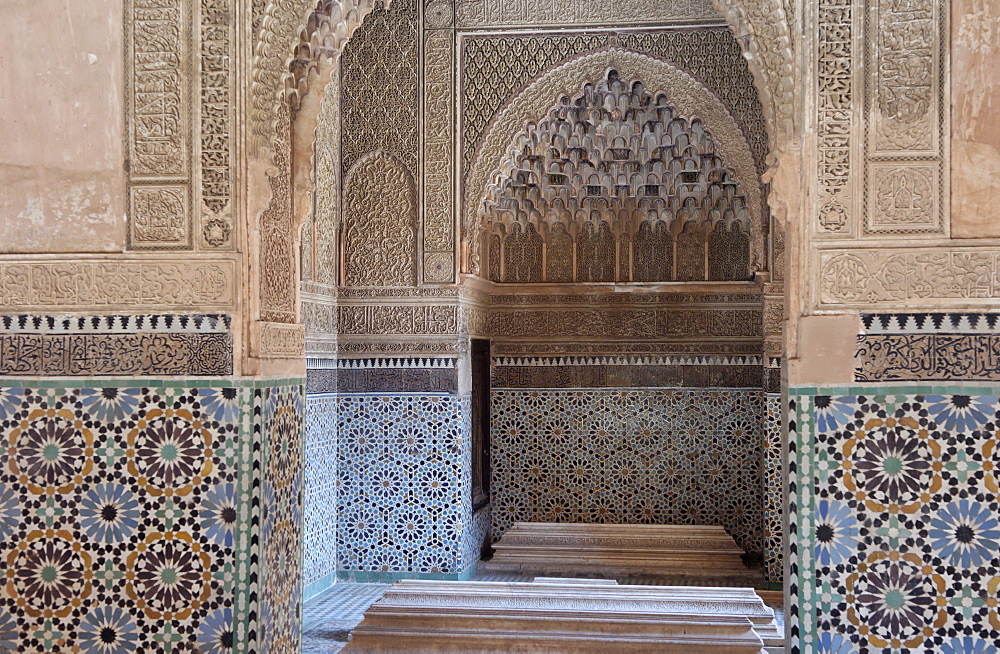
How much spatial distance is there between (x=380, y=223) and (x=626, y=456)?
7.19ft

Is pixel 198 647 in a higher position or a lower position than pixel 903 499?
lower

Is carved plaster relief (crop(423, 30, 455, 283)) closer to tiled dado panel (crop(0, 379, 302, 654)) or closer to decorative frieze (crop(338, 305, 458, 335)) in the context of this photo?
decorative frieze (crop(338, 305, 458, 335))

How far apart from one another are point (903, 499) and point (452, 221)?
3.26m

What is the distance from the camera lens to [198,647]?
2533 millimetres

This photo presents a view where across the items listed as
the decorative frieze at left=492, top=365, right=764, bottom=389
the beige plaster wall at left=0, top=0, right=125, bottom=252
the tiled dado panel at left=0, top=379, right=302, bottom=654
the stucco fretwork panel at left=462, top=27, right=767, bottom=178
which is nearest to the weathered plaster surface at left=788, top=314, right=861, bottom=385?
the tiled dado panel at left=0, top=379, right=302, bottom=654

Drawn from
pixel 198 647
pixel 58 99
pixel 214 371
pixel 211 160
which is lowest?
pixel 198 647

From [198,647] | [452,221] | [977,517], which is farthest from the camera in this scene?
[452,221]

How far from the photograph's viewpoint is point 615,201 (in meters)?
6.00

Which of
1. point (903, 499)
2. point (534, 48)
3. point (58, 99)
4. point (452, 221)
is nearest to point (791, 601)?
point (903, 499)

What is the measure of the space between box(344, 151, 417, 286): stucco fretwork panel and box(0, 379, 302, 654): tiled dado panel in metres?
2.71

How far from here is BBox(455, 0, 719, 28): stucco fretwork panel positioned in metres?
5.17

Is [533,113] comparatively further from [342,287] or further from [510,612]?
[510,612]

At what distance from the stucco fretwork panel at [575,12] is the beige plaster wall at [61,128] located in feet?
9.60

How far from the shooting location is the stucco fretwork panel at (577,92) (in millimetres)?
5172
